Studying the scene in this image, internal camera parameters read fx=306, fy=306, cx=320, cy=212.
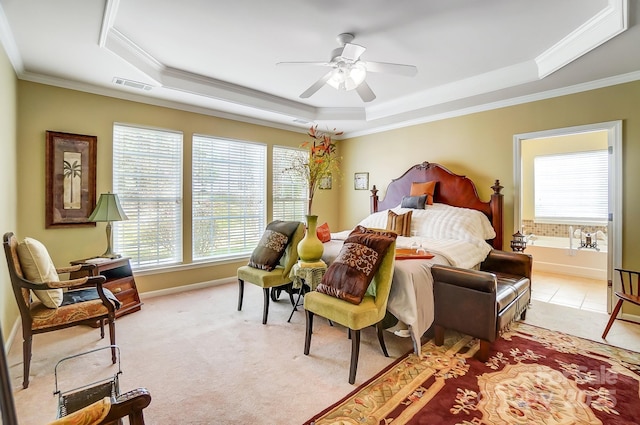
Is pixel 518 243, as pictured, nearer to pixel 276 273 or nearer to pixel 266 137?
pixel 276 273

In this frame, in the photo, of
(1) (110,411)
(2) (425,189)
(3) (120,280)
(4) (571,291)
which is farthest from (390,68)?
(4) (571,291)

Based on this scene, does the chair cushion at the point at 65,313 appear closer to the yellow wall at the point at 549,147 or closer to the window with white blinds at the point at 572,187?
the yellow wall at the point at 549,147

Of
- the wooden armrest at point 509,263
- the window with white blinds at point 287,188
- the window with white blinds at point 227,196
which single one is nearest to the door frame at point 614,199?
the wooden armrest at point 509,263

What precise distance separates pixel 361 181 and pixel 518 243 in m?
2.94

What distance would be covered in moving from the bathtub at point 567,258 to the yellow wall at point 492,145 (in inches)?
86.4

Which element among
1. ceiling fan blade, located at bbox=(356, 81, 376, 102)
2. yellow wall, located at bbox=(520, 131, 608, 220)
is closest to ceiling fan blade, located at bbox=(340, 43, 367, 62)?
ceiling fan blade, located at bbox=(356, 81, 376, 102)

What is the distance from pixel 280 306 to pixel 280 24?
10.0 feet

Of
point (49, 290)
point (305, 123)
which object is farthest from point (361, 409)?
point (305, 123)

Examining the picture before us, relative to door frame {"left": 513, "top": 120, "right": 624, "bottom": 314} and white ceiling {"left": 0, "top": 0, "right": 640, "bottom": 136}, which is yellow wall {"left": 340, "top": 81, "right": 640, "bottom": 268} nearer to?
door frame {"left": 513, "top": 120, "right": 624, "bottom": 314}

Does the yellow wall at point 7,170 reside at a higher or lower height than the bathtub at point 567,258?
higher

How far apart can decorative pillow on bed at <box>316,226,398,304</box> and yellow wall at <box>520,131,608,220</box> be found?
4818mm

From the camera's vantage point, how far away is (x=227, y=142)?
15.9ft

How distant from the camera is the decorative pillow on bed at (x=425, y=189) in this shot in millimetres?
4594

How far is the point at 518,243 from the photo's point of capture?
3846mm
